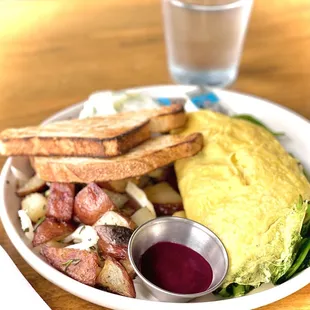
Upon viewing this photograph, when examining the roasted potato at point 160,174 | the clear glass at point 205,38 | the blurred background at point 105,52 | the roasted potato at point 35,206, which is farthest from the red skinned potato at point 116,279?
the clear glass at point 205,38

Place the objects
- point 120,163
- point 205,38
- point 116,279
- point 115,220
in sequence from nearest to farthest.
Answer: point 116,279
point 115,220
point 120,163
point 205,38

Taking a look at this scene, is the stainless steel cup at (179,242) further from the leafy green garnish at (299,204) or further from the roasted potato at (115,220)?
the leafy green garnish at (299,204)

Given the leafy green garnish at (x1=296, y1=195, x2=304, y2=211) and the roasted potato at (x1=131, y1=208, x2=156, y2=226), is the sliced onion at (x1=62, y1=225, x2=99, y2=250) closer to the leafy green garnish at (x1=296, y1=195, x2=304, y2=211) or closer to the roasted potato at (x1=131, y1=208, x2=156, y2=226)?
the roasted potato at (x1=131, y1=208, x2=156, y2=226)

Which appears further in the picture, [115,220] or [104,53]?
[104,53]

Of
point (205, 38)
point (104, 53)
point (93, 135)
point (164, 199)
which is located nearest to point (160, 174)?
point (164, 199)

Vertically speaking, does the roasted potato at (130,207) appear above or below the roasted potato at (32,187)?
below

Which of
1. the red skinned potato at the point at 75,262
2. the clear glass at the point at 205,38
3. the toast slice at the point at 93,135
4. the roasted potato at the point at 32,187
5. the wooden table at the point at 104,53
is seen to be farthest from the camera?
the wooden table at the point at 104,53

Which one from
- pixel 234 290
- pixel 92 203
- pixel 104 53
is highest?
pixel 92 203

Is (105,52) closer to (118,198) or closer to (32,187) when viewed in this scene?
(32,187)

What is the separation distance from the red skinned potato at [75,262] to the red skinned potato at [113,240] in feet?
0.23

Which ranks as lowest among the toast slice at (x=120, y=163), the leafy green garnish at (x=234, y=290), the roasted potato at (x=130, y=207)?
the leafy green garnish at (x=234, y=290)

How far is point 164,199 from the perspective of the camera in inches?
108

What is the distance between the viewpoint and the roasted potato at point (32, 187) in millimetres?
2791

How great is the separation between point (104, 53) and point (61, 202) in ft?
6.59
